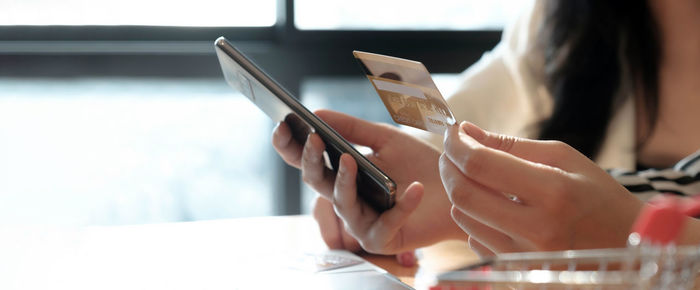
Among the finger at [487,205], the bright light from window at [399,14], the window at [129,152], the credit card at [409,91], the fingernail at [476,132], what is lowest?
the window at [129,152]

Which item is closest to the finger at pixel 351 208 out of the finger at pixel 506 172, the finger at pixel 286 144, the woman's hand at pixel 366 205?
the woman's hand at pixel 366 205

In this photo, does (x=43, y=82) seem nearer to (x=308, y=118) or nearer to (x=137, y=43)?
(x=137, y=43)

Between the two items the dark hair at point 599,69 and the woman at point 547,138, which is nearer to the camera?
the woman at point 547,138

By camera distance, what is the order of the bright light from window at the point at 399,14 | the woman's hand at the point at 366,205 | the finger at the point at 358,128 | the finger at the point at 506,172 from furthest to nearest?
1. the bright light from window at the point at 399,14
2. the finger at the point at 358,128
3. the woman's hand at the point at 366,205
4. the finger at the point at 506,172

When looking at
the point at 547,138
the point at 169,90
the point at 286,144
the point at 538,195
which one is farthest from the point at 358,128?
the point at 169,90

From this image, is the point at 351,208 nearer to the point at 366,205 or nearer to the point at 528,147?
the point at 366,205

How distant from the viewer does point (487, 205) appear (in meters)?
0.55

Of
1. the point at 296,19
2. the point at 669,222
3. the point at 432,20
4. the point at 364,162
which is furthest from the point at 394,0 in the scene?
the point at 669,222

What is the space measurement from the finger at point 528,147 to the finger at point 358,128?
0.98 feet

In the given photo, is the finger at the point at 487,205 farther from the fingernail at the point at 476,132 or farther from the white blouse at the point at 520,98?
the white blouse at the point at 520,98

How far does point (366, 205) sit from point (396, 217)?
0.24ft

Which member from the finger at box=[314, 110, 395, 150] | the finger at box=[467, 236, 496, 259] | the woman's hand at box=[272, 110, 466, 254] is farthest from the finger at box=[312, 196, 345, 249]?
the finger at box=[467, 236, 496, 259]

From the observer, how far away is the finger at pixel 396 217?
70 cm

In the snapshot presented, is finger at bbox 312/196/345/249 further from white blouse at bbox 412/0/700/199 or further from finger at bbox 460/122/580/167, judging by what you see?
white blouse at bbox 412/0/700/199
